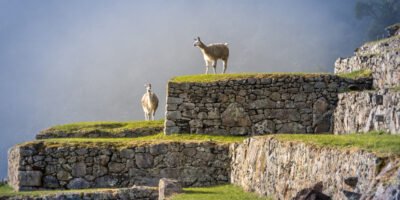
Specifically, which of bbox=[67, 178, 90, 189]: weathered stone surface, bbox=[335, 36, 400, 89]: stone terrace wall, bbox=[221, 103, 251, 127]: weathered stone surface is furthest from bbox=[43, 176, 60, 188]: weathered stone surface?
bbox=[335, 36, 400, 89]: stone terrace wall

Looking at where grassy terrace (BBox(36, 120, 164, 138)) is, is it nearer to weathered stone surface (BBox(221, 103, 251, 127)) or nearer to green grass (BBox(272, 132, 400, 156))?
weathered stone surface (BBox(221, 103, 251, 127))

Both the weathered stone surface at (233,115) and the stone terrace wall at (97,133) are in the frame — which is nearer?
the weathered stone surface at (233,115)

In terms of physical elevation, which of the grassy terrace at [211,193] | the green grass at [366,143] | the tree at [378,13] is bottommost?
the grassy terrace at [211,193]

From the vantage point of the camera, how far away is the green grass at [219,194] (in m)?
13.7

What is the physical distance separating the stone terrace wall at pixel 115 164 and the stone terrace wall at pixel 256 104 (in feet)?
5.81

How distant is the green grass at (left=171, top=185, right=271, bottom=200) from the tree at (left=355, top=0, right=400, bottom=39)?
123ft

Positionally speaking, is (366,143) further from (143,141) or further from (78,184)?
(78,184)

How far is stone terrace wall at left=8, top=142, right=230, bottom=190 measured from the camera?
18.3m

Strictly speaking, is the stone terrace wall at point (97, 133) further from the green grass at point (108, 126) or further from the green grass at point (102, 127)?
the green grass at point (108, 126)

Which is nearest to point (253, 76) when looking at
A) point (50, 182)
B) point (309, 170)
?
point (50, 182)

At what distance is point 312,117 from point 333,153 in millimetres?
10246

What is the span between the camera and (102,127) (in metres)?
23.7

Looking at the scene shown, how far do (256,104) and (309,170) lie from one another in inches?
378

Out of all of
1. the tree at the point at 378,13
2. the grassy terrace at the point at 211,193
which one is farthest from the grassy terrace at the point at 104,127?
the tree at the point at 378,13
